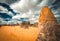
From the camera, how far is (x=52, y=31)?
286 cm

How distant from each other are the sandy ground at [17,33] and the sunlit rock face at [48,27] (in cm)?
12

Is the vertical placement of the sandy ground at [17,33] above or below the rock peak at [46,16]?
below

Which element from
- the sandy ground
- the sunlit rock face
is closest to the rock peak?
the sunlit rock face

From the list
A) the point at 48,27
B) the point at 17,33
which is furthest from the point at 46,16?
the point at 17,33

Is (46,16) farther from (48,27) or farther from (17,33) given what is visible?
(17,33)

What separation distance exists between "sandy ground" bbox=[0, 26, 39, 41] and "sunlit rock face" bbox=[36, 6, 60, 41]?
0.12 m

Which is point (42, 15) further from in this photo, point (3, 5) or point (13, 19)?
point (3, 5)

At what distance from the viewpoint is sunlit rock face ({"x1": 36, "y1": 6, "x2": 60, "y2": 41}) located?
285cm

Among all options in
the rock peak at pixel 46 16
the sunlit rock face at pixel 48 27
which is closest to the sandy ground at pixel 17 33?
the sunlit rock face at pixel 48 27

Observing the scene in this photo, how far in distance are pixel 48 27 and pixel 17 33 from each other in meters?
0.63

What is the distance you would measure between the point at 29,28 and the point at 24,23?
141mm

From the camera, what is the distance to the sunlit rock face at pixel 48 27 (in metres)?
2.85

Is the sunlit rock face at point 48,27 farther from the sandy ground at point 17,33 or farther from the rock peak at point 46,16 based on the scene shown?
the sandy ground at point 17,33

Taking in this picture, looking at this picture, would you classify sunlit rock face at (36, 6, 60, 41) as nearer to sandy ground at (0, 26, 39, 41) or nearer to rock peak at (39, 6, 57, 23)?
rock peak at (39, 6, 57, 23)
